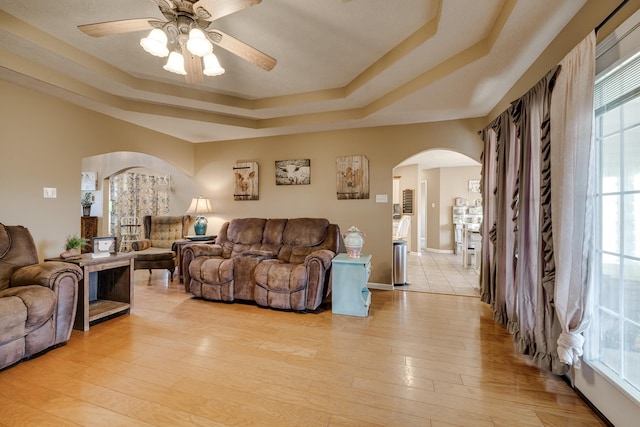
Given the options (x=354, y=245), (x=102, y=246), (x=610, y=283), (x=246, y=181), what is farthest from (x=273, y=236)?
(x=610, y=283)

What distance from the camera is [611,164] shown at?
5.08 ft

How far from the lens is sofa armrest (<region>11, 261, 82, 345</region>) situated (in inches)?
87.0

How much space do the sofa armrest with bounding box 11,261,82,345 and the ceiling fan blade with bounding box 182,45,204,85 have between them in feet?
6.45

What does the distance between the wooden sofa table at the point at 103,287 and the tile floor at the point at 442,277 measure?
3544 millimetres

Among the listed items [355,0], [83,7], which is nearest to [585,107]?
[355,0]

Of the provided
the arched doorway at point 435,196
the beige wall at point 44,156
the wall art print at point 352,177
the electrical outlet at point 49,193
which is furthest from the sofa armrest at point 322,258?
the arched doorway at point 435,196

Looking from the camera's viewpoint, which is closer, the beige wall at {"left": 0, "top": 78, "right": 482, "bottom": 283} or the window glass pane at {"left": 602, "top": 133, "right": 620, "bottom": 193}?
the window glass pane at {"left": 602, "top": 133, "right": 620, "bottom": 193}

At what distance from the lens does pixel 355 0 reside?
1.90 metres

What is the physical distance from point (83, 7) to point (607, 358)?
416cm

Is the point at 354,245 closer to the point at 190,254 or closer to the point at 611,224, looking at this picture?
the point at 611,224

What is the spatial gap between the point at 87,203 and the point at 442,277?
7.23m

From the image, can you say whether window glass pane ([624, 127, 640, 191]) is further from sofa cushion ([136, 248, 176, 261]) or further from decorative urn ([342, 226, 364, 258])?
sofa cushion ([136, 248, 176, 261])

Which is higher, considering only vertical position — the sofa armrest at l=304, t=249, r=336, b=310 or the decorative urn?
the decorative urn

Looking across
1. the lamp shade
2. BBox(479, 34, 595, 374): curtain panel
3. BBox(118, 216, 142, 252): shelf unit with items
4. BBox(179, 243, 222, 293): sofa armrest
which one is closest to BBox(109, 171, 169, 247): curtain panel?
BBox(118, 216, 142, 252): shelf unit with items
